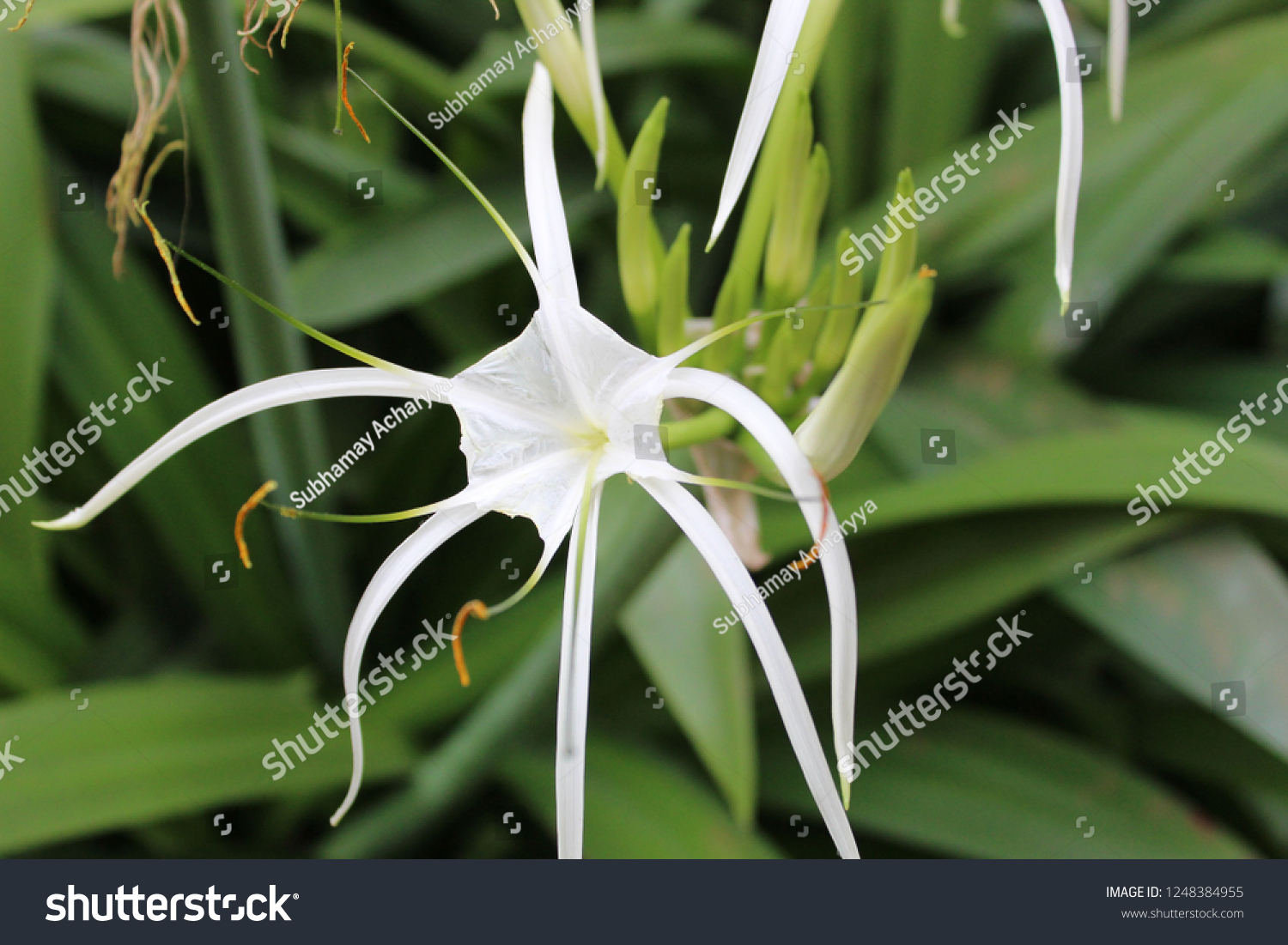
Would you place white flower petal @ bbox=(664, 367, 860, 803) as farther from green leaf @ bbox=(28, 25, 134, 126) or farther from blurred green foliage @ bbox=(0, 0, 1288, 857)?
green leaf @ bbox=(28, 25, 134, 126)

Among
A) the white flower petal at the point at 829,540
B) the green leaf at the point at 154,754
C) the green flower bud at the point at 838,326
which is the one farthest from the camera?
the green leaf at the point at 154,754

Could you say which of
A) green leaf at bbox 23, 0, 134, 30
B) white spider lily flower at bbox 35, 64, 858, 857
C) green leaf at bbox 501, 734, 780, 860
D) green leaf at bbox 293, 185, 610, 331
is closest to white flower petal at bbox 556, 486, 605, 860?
white spider lily flower at bbox 35, 64, 858, 857

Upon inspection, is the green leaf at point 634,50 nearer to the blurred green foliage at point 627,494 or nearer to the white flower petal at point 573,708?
the blurred green foliage at point 627,494

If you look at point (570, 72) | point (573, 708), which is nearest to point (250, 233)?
point (570, 72)

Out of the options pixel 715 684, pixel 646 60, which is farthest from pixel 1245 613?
pixel 646 60

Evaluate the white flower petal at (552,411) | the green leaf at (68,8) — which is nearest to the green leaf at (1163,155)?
the white flower petal at (552,411)

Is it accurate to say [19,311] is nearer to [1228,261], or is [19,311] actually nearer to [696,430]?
[696,430]

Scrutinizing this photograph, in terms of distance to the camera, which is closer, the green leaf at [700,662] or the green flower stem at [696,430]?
the green flower stem at [696,430]
